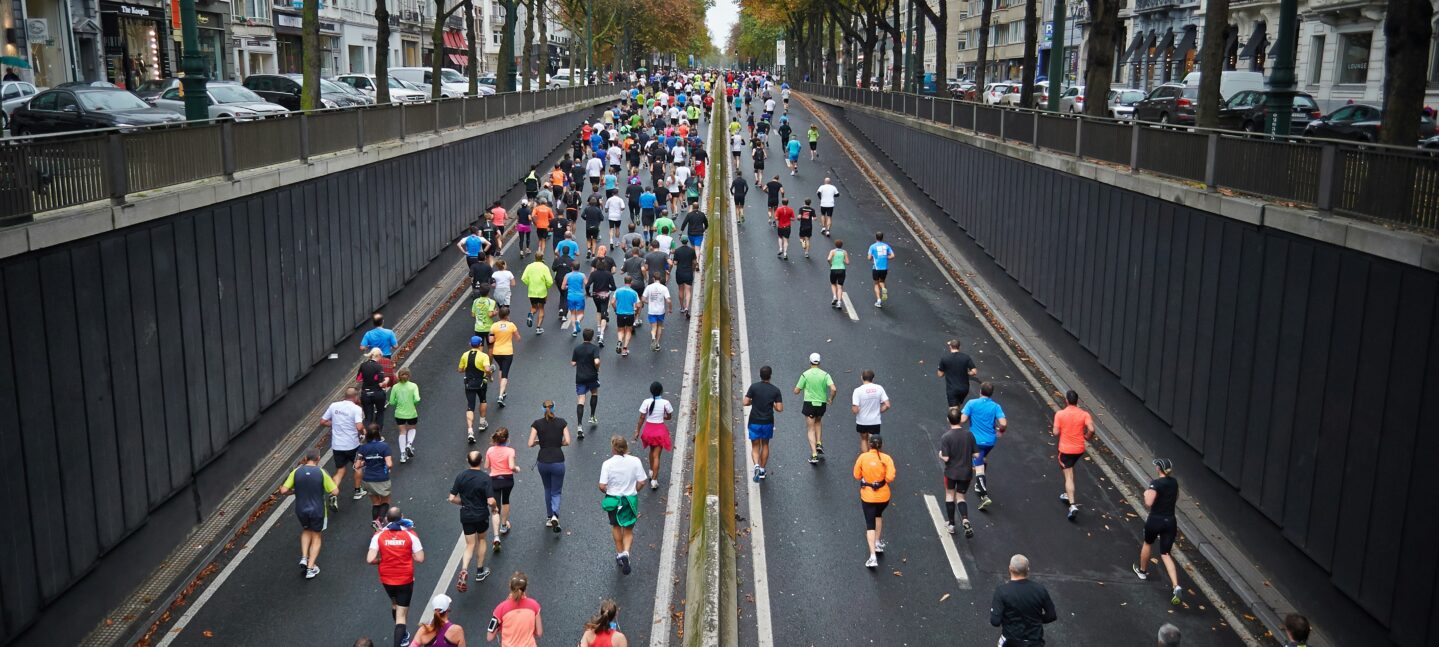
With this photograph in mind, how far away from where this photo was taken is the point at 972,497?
16.5 m

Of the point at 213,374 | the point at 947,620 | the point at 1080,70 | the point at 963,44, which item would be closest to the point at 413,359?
the point at 213,374

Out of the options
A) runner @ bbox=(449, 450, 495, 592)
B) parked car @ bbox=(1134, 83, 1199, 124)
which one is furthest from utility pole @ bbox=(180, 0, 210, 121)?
parked car @ bbox=(1134, 83, 1199, 124)

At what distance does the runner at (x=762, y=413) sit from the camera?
16234 millimetres

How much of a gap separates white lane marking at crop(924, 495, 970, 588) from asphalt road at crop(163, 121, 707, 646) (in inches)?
135

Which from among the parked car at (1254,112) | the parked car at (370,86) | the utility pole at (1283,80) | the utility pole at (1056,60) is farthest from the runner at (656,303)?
the parked car at (370,86)

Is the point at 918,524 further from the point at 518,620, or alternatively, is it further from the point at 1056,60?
the point at 1056,60

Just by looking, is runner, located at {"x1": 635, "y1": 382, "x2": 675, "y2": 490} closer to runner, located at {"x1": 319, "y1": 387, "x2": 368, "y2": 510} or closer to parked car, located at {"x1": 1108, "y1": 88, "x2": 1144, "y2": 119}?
runner, located at {"x1": 319, "y1": 387, "x2": 368, "y2": 510}

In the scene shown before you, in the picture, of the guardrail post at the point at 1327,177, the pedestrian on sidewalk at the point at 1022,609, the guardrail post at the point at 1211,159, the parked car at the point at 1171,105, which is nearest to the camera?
the pedestrian on sidewalk at the point at 1022,609

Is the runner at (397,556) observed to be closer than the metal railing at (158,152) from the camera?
No

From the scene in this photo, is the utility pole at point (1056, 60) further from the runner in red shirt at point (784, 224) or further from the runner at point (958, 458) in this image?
the runner at point (958, 458)

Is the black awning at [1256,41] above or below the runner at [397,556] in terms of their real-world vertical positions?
above

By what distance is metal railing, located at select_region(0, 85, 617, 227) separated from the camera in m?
11.3

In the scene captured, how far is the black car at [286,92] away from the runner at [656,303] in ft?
56.4

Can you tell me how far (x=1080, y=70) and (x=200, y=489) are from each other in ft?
223
